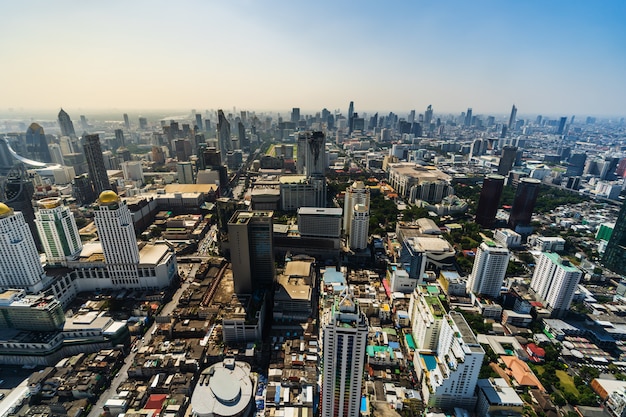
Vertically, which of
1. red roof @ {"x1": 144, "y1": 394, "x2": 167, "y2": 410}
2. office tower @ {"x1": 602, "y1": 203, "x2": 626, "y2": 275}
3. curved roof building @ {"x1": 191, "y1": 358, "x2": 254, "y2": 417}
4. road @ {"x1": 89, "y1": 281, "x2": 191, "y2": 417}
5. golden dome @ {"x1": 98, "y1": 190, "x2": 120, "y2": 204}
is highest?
golden dome @ {"x1": 98, "y1": 190, "x2": 120, "y2": 204}

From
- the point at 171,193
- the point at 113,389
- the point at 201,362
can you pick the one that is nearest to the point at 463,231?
the point at 201,362

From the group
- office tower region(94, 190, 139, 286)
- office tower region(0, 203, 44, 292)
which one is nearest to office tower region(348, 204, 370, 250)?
office tower region(94, 190, 139, 286)

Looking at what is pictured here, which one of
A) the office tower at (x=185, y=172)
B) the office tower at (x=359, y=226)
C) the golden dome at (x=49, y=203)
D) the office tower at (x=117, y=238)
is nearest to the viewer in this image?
the office tower at (x=117, y=238)

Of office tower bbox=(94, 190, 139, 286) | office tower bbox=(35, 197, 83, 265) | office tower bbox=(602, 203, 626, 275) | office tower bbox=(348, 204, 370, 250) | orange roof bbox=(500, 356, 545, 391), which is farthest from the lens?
office tower bbox=(348, 204, 370, 250)

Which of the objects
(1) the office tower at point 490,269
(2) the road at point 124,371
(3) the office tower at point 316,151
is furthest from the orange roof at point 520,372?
(3) the office tower at point 316,151

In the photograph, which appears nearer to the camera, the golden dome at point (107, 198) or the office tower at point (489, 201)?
the golden dome at point (107, 198)

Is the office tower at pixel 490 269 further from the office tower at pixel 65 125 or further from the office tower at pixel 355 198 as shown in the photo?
the office tower at pixel 65 125

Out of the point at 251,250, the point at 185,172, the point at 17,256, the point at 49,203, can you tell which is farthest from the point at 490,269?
the point at 185,172

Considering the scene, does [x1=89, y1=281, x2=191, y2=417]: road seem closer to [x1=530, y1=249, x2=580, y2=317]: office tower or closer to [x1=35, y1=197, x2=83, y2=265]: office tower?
[x1=35, y1=197, x2=83, y2=265]: office tower
